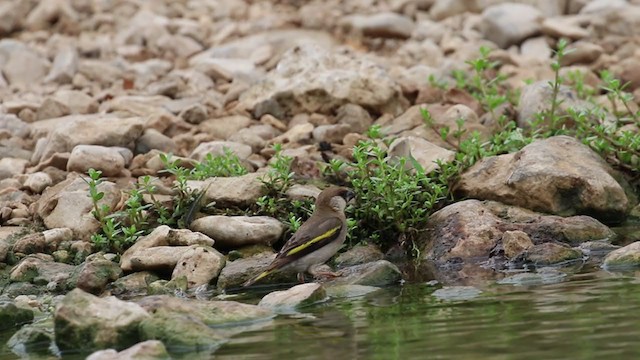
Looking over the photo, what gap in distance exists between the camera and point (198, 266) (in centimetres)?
962

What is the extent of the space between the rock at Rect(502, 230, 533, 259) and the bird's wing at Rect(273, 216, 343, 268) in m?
1.34

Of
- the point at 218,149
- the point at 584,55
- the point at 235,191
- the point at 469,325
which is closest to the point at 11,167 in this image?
the point at 218,149

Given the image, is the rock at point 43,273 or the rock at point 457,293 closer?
the rock at point 457,293

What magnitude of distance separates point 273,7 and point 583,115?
882 centimetres

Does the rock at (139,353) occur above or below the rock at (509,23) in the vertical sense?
above

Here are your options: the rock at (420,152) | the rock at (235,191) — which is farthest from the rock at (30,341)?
the rock at (420,152)

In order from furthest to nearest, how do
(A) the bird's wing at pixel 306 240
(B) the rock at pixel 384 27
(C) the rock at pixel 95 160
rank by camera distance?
(B) the rock at pixel 384 27 → (C) the rock at pixel 95 160 → (A) the bird's wing at pixel 306 240

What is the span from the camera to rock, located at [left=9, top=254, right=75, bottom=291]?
970 cm

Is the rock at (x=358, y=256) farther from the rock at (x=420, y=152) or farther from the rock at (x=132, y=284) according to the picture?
the rock at (x=132, y=284)

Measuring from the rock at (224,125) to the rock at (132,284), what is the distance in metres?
3.49

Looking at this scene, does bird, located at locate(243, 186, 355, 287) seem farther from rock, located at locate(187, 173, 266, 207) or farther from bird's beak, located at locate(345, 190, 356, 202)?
rock, located at locate(187, 173, 266, 207)

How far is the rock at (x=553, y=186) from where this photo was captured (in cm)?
1040

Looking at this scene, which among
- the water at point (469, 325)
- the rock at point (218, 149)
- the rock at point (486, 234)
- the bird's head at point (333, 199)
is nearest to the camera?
the water at point (469, 325)

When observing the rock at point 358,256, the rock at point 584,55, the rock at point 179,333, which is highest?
the rock at point 179,333
